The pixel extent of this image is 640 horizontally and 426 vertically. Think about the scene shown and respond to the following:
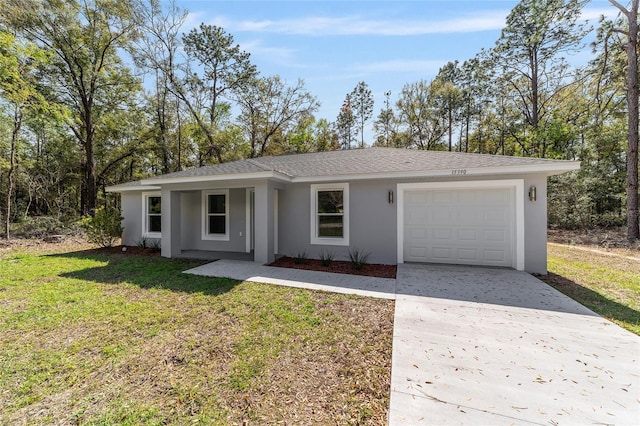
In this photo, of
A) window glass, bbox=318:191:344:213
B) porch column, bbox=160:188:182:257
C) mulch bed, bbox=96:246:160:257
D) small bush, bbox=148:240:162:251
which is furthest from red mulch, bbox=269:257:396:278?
small bush, bbox=148:240:162:251

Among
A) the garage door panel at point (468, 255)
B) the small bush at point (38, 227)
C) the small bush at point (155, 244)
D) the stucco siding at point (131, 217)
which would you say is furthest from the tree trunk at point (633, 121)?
the small bush at point (38, 227)

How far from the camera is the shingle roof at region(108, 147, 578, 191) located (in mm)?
6069

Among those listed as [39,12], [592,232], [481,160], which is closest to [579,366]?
[481,160]

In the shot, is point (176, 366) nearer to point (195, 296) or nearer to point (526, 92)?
point (195, 296)

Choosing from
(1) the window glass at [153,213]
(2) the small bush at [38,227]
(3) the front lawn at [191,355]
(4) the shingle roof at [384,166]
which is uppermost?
(4) the shingle roof at [384,166]

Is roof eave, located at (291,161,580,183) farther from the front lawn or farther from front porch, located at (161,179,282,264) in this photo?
the front lawn

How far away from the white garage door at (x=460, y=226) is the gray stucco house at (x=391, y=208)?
2 cm

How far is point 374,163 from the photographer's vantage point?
813 cm

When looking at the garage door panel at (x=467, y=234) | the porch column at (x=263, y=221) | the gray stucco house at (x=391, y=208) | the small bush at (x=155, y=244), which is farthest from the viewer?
the small bush at (x=155, y=244)

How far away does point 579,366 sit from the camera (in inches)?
106

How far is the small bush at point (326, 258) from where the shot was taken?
729 cm

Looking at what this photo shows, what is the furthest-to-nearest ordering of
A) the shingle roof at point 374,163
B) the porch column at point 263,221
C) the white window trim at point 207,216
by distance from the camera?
the white window trim at point 207,216, the porch column at point 263,221, the shingle roof at point 374,163

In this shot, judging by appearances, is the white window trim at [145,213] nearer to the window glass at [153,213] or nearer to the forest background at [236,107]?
the window glass at [153,213]

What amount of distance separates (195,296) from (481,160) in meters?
7.57
